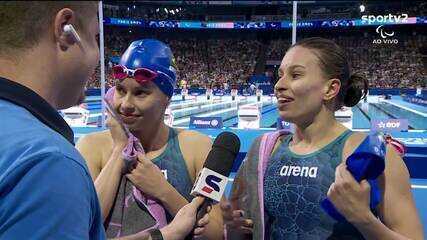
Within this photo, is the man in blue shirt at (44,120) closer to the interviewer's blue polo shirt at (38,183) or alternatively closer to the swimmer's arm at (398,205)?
the interviewer's blue polo shirt at (38,183)

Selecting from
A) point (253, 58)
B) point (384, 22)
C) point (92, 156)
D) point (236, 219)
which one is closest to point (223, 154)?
point (236, 219)

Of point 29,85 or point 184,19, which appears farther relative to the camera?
point 184,19

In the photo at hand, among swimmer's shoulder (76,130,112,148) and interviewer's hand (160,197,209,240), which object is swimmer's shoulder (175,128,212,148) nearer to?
swimmer's shoulder (76,130,112,148)

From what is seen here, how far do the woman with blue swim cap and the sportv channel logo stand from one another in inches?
1323

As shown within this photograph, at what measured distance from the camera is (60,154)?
2.20 feet

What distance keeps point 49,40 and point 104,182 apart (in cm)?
80

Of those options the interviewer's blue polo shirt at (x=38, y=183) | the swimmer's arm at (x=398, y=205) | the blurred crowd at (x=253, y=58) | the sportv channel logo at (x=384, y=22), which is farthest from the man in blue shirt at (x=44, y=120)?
the sportv channel logo at (x=384, y=22)

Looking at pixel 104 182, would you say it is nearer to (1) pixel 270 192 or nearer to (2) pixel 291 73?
(1) pixel 270 192

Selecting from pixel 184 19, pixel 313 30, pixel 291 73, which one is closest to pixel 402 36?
pixel 313 30

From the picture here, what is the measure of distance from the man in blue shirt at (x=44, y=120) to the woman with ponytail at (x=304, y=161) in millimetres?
976

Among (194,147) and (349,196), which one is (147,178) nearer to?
(194,147)

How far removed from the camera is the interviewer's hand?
4.40ft

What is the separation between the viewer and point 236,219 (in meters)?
1.65

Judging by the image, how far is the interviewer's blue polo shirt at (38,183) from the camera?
0.64 metres
